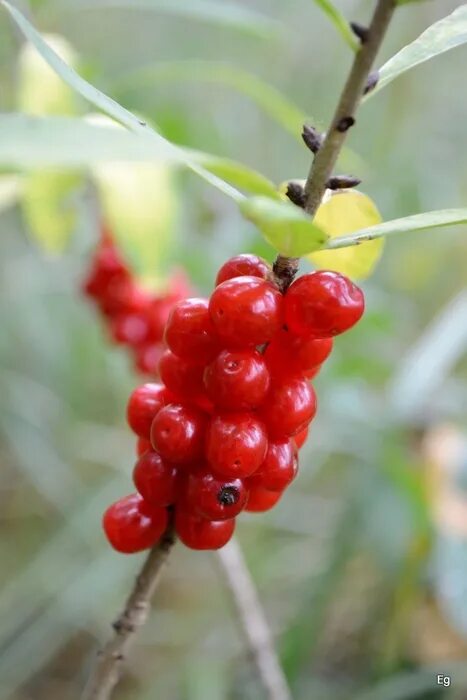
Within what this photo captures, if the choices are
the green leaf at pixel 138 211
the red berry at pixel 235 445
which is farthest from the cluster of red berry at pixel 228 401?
the green leaf at pixel 138 211

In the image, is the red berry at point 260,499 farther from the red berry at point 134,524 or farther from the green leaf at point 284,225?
the green leaf at point 284,225

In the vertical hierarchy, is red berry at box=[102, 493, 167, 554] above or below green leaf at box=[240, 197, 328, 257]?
below

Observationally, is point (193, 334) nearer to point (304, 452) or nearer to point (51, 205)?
point (51, 205)

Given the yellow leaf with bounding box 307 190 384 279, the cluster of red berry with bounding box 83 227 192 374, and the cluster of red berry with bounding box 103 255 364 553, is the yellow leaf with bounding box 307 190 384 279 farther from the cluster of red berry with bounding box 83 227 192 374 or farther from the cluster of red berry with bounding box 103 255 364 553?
the cluster of red berry with bounding box 83 227 192 374

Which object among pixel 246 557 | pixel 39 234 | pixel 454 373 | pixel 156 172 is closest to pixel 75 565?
pixel 246 557

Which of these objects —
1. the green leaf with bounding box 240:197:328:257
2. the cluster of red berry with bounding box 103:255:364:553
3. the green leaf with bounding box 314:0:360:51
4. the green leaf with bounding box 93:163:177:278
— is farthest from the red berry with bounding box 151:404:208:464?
the green leaf with bounding box 93:163:177:278
